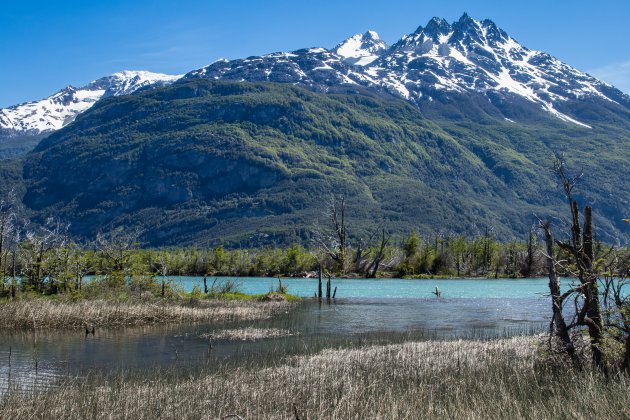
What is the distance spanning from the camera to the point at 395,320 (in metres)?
42.1

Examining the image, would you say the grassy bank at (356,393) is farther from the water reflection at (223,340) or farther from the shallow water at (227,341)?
the water reflection at (223,340)

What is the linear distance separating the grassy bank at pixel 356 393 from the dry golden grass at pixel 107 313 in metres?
16.3

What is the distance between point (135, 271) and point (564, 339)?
3802cm

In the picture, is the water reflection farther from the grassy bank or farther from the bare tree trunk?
the bare tree trunk

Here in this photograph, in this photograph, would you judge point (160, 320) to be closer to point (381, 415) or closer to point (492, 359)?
point (492, 359)

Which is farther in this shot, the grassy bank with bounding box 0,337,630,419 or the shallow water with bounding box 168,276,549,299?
the shallow water with bounding box 168,276,549,299

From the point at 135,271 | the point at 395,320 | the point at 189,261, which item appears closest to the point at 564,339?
the point at 395,320

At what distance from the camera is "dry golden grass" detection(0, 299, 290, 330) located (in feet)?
117

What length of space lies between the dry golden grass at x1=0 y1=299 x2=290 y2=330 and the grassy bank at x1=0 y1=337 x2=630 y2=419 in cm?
1627

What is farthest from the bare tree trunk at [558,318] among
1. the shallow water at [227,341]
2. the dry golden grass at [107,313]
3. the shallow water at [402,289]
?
the shallow water at [402,289]

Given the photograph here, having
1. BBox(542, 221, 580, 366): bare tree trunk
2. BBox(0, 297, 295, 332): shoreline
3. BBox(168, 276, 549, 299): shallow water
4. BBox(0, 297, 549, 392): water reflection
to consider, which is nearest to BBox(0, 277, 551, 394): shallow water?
BBox(0, 297, 549, 392): water reflection

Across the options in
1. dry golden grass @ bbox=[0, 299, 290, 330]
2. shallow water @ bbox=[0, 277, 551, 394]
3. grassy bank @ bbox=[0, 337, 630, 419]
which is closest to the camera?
grassy bank @ bbox=[0, 337, 630, 419]

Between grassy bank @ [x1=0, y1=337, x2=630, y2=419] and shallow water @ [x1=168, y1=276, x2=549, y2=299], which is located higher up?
grassy bank @ [x1=0, y1=337, x2=630, y2=419]

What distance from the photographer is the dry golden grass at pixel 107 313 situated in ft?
117
